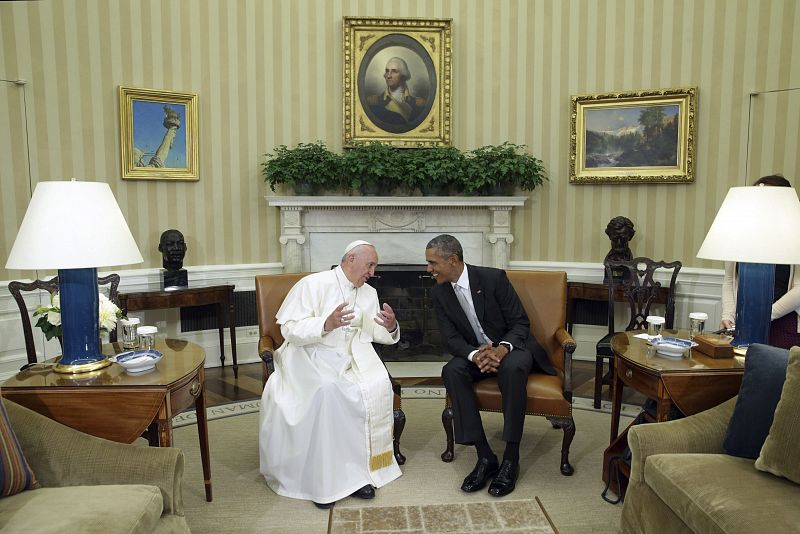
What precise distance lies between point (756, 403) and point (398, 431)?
6.42 feet

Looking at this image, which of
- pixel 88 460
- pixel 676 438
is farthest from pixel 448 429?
pixel 88 460

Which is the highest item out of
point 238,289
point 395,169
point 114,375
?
point 395,169

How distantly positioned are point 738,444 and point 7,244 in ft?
18.6

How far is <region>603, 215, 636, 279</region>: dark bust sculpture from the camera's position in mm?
5793

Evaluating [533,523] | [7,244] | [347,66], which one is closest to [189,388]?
[533,523]

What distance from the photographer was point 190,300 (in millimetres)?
5652

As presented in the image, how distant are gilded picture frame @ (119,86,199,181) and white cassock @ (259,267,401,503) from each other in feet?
10.1

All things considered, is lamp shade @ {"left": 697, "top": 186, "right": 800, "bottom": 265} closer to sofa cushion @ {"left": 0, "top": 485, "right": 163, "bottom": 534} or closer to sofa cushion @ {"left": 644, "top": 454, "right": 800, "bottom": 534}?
sofa cushion @ {"left": 644, "top": 454, "right": 800, "bottom": 534}

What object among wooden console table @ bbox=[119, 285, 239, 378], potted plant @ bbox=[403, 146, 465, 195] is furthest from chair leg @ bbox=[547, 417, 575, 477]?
wooden console table @ bbox=[119, 285, 239, 378]

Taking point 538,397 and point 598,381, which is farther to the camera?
point 598,381

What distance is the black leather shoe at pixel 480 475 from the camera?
11.4 ft

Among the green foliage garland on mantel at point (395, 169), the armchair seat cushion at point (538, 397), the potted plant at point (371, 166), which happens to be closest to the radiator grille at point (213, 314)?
the green foliage garland on mantel at point (395, 169)

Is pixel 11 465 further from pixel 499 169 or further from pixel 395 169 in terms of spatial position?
pixel 499 169

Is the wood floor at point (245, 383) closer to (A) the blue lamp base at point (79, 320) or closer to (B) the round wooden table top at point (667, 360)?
(B) the round wooden table top at point (667, 360)
